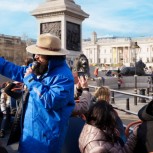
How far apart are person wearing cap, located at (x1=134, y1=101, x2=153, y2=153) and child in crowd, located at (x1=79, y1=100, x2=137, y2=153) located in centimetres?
9

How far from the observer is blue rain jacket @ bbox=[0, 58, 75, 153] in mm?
2936

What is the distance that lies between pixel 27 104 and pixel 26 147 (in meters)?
0.40

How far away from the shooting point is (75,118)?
13.4 feet

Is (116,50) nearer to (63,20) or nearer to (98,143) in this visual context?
(63,20)

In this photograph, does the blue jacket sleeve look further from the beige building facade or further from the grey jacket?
the beige building facade

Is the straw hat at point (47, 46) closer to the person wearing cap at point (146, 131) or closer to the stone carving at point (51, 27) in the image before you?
the person wearing cap at point (146, 131)

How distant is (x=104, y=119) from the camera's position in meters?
3.13

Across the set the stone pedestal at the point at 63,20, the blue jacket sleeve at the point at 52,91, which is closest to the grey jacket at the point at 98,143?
the blue jacket sleeve at the point at 52,91

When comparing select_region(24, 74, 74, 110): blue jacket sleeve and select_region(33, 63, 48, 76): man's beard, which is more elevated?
select_region(33, 63, 48, 76): man's beard

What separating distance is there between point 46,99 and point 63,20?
16.5 metres

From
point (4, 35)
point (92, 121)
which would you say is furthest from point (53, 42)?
point (4, 35)

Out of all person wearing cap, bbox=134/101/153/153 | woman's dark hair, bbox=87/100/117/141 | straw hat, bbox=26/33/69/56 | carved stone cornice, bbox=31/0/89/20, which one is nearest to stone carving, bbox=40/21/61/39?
carved stone cornice, bbox=31/0/89/20

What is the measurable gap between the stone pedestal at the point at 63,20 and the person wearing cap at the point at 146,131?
52.1ft

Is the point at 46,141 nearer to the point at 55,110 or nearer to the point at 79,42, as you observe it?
the point at 55,110
